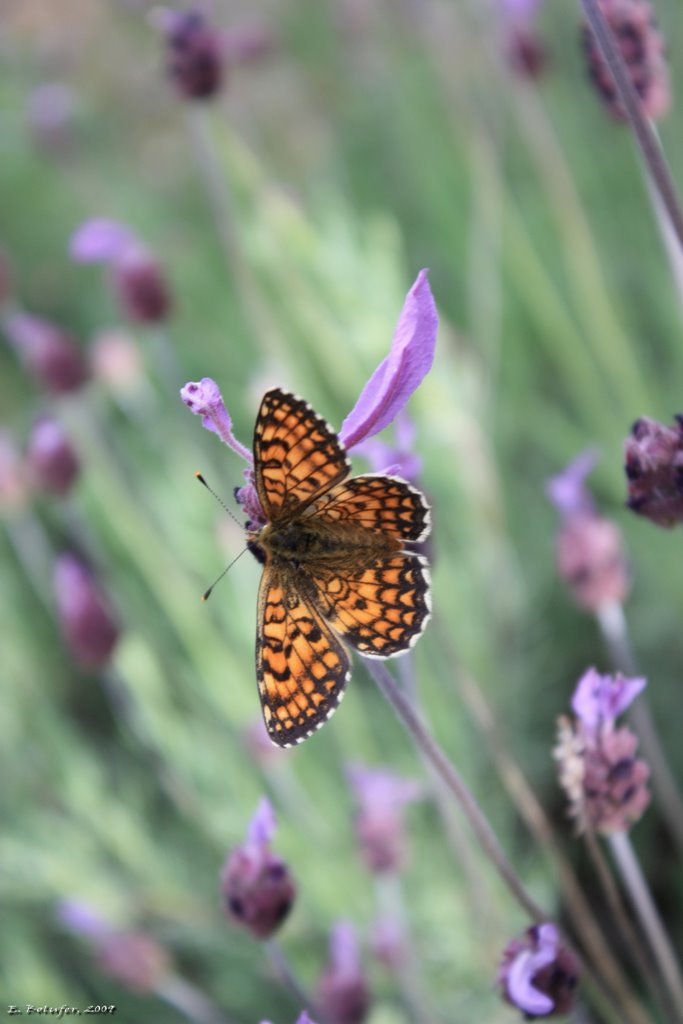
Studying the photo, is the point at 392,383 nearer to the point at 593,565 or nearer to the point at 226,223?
the point at 593,565

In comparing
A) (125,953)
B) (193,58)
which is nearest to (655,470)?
(193,58)

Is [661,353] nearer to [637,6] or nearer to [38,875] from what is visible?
[637,6]

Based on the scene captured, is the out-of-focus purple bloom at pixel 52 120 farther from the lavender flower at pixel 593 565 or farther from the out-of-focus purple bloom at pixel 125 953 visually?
the lavender flower at pixel 593 565

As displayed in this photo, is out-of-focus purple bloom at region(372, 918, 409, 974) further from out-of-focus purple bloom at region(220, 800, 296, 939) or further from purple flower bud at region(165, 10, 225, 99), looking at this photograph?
purple flower bud at region(165, 10, 225, 99)

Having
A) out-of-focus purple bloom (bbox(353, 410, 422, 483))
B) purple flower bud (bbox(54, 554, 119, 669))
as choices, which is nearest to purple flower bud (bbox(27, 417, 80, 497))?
purple flower bud (bbox(54, 554, 119, 669))

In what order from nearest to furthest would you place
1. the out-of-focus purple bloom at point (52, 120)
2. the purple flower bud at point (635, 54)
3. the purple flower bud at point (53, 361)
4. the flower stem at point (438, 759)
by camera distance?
the flower stem at point (438, 759) < the purple flower bud at point (635, 54) < the purple flower bud at point (53, 361) < the out-of-focus purple bloom at point (52, 120)

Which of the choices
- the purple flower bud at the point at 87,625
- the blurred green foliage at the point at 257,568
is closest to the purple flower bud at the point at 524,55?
the blurred green foliage at the point at 257,568

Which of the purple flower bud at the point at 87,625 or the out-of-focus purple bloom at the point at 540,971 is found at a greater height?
the purple flower bud at the point at 87,625
